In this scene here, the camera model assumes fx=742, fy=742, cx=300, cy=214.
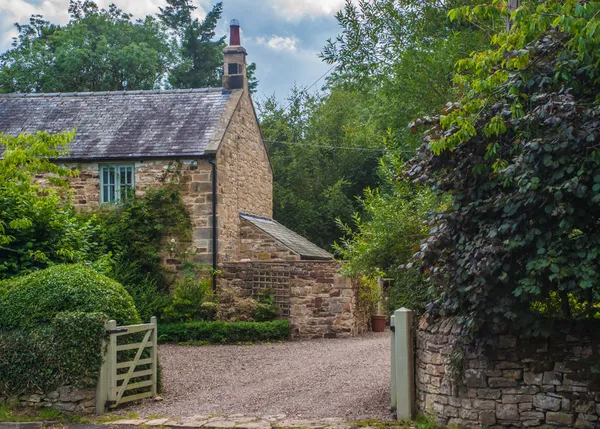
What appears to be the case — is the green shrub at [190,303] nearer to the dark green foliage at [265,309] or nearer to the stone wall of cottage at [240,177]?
the dark green foliage at [265,309]

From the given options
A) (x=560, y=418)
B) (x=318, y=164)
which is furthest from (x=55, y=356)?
(x=318, y=164)

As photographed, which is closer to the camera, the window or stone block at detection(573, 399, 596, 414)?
stone block at detection(573, 399, 596, 414)

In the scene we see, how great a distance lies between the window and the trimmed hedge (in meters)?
4.17

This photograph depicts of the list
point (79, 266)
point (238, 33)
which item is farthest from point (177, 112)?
point (79, 266)

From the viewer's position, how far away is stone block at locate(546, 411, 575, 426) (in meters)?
7.82

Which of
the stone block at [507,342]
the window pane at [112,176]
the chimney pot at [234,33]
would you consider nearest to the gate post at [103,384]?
the stone block at [507,342]

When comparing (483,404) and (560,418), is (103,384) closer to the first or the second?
(483,404)

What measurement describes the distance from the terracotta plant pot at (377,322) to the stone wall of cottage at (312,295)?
199 cm

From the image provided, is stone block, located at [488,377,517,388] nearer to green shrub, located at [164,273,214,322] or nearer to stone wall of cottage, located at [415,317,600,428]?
stone wall of cottage, located at [415,317,600,428]

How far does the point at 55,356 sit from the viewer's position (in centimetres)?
980

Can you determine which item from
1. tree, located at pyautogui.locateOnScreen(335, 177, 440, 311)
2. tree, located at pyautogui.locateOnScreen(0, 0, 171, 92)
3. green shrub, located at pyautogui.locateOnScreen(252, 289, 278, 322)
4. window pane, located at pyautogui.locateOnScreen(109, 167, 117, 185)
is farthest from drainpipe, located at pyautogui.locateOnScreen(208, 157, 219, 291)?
tree, located at pyautogui.locateOnScreen(0, 0, 171, 92)

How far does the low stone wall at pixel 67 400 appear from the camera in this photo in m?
9.78

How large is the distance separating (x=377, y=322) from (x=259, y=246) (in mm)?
4146

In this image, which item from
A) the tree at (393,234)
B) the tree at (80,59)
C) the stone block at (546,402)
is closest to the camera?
the stone block at (546,402)
